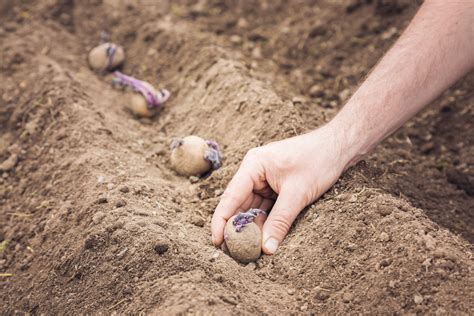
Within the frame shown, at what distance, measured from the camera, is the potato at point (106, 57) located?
4.30m

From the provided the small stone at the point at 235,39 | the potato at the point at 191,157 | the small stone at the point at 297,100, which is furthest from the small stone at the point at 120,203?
the small stone at the point at 235,39

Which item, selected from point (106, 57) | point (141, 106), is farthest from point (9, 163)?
point (106, 57)

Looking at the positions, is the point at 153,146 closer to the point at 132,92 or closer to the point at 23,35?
the point at 132,92

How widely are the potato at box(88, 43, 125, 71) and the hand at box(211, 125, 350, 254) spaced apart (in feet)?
6.93

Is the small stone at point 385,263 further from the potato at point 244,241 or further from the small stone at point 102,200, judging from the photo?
the small stone at point 102,200

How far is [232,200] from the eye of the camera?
8.58ft

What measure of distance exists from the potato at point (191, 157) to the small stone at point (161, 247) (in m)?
0.82

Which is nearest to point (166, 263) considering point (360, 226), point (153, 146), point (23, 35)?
point (360, 226)

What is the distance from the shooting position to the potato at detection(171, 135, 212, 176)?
3143 millimetres

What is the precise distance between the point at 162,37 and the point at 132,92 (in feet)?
2.09

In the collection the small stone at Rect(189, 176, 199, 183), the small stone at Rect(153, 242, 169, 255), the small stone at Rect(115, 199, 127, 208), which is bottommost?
the small stone at Rect(189, 176, 199, 183)

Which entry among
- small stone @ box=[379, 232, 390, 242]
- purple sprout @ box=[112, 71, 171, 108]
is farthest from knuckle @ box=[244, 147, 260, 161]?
purple sprout @ box=[112, 71, 171, 108]

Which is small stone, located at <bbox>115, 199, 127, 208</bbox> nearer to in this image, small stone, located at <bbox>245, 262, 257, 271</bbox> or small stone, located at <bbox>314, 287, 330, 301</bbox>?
small stone, located at <bbox>245, 262, 257, 271</bbox>

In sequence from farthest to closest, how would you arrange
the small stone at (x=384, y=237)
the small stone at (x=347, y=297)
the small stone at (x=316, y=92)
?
the small stone at (x=316, y=92), the small stone at (x=384, y=237), the small stone at (x=347, y=297)
